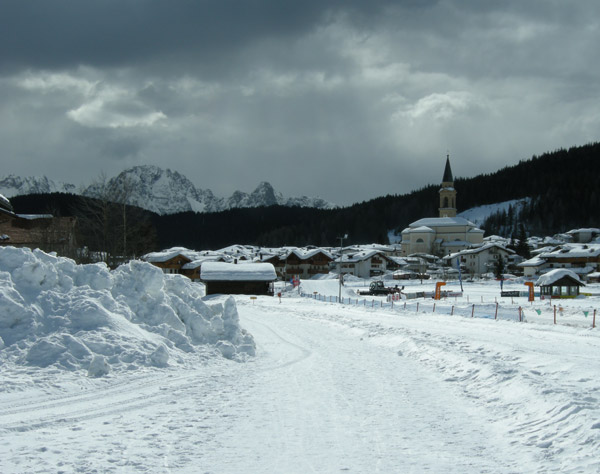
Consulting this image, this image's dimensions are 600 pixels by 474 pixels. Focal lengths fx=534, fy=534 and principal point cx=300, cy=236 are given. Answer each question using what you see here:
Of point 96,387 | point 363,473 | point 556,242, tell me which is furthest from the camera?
point 556,242

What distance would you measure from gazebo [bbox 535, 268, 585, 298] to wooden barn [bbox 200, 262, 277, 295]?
30668 millimetres

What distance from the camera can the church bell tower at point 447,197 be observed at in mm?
168125

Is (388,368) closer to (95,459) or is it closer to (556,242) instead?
(95,459)

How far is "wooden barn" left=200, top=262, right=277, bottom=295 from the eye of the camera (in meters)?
65.1

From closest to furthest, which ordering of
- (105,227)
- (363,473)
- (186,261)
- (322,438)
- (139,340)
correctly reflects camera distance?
(363,473) → (322,438) → (139,340) → (105,227) → (186,261)

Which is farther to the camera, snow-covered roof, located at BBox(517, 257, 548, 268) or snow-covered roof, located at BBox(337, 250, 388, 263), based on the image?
snow-covered roof, located at BBox(337, 250, 388, 263)

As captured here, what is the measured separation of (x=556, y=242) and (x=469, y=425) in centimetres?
15542

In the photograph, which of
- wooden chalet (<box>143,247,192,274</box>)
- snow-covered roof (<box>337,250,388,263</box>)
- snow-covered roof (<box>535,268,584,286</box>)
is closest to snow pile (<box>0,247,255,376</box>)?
snow-covered roof (<box>535,268,584,286</box>)

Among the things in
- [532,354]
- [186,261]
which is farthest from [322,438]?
[186,261]

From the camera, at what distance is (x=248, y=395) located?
35.0 feet

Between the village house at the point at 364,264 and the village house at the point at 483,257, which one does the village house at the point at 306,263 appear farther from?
the village house at the point at 483,257

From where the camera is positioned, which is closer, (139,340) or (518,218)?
(139,340)

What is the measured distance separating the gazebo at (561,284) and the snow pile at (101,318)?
48.1 metres

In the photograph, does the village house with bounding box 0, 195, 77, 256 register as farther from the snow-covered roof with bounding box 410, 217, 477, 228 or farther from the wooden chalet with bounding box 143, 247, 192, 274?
the snow-covered roof with bounding box 410, 217, 477, 228
